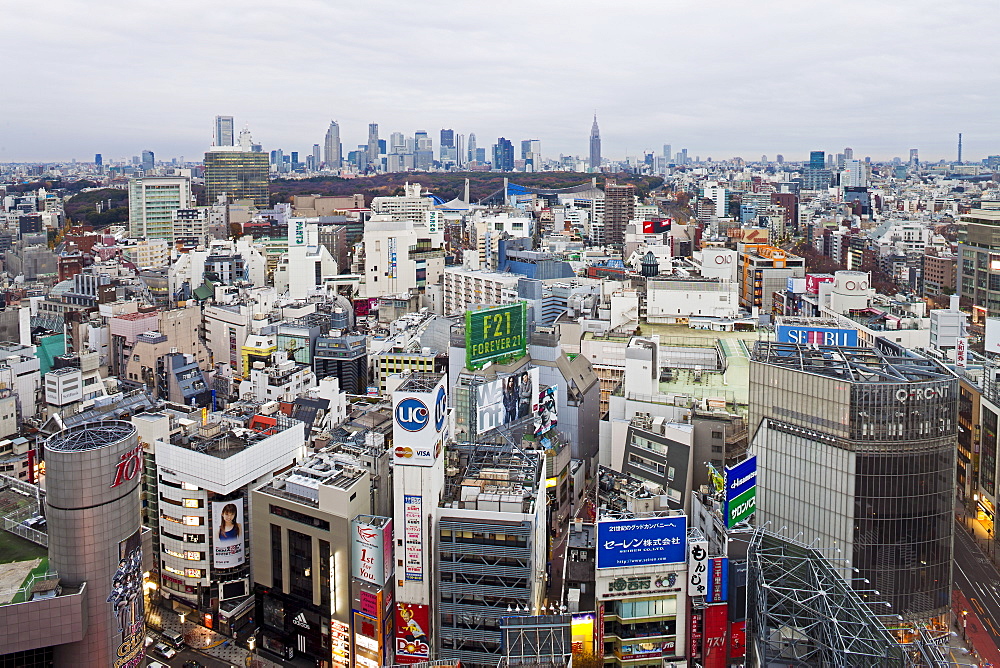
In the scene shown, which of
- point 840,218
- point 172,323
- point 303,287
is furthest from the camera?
point 840,218

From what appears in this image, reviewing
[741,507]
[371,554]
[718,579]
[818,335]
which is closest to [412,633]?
[371,554]

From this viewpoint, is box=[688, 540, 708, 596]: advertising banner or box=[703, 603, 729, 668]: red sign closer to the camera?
box=[688, 540, 708, 596]: advertising banner

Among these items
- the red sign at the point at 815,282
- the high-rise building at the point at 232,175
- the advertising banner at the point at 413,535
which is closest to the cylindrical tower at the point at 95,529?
the advertising banner at the point at 413,535

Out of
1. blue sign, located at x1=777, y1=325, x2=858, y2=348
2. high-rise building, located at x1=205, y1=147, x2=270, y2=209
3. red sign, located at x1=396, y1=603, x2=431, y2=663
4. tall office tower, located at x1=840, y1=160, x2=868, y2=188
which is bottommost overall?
red sign, located at x1=396, y1=603, x2=431, y2=663

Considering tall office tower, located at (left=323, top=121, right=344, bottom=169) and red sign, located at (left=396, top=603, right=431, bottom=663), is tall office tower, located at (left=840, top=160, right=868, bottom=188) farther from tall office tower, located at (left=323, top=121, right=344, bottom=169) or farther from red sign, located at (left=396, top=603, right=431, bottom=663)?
red sign, located at (left=396, top=603, right=431, bottom=663)

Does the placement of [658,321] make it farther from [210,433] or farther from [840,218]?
[840,218]

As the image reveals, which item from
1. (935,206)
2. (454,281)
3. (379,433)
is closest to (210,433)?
(379,433)

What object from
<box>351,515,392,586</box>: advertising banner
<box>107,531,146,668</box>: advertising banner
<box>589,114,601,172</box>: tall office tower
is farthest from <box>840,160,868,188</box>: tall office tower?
<box>107,531,146,668</box>: advertising banner

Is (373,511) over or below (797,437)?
below
